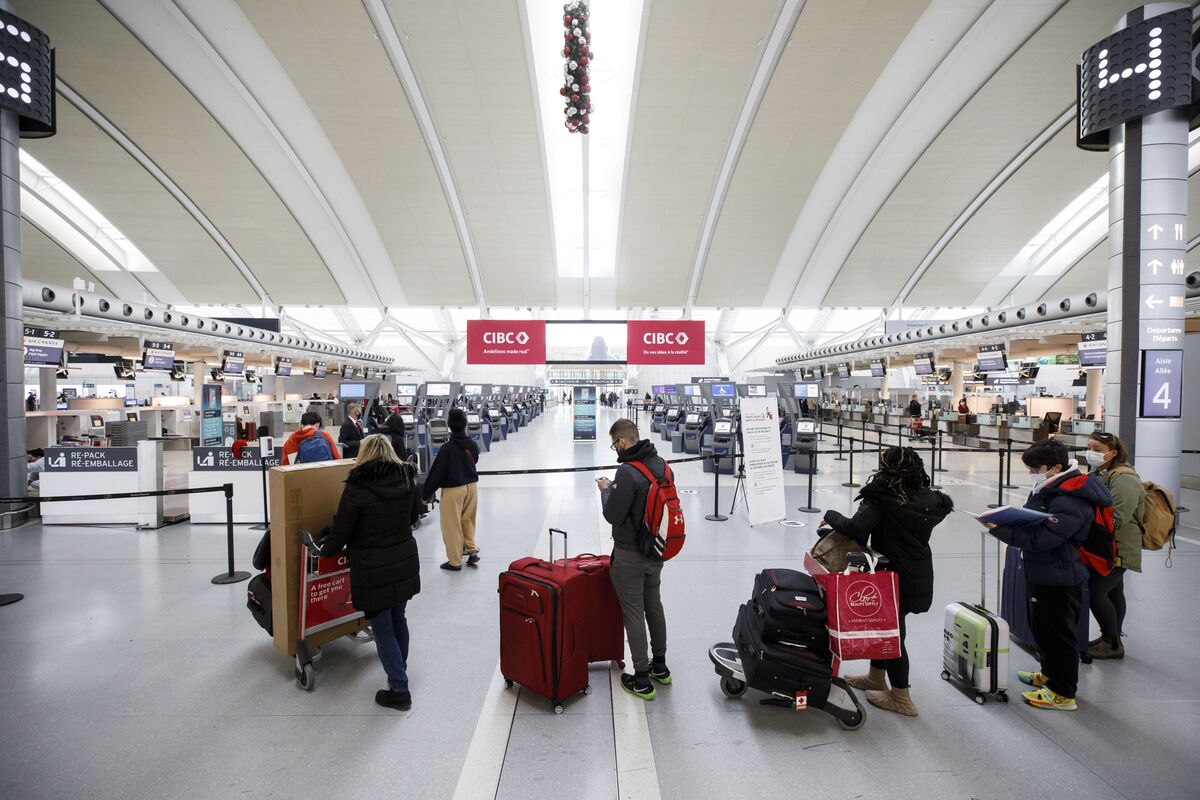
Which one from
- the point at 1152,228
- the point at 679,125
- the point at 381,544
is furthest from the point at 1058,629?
the point at 679,125

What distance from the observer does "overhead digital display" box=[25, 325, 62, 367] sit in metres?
10.0

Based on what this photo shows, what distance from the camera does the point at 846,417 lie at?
2912 centimetres

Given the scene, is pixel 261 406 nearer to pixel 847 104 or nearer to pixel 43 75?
pixel 43 75

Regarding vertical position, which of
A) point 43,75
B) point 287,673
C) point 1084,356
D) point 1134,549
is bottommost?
point 287,673

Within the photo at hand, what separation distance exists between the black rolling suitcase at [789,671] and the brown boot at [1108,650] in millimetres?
2120

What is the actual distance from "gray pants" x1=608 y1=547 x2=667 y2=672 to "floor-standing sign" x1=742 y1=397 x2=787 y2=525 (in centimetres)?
360

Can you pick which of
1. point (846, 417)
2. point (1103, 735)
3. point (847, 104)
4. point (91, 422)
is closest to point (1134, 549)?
point (1103, 735)

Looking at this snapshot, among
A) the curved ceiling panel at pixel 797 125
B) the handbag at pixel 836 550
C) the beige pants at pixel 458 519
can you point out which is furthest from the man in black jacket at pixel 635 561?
the curved ceiling panel at pixel 797 125

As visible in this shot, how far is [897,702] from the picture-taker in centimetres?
278

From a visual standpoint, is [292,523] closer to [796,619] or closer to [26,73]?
[796,619]

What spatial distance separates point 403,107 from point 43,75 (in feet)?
40.9

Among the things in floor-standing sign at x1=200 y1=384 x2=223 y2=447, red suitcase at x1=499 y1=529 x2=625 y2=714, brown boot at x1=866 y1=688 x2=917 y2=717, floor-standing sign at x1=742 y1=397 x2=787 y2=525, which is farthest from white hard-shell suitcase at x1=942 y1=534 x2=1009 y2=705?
floor-standing sign at x1=200 y1=384 x2=223 y2=447

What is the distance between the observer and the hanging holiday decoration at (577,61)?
9.74 metres

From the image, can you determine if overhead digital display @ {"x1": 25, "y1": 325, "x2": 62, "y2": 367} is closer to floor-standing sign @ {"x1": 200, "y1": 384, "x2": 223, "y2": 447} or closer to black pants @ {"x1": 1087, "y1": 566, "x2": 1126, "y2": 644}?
floor-standing sign @ {"x1": 200, "y1": 384, "x2": 223, "y2": 447}
